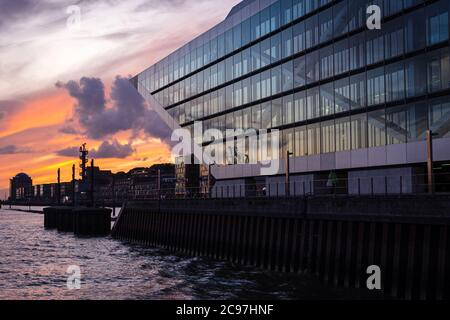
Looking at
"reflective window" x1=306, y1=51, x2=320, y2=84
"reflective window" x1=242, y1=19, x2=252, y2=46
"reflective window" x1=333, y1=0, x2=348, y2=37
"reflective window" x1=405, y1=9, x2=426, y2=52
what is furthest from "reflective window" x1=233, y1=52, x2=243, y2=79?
"reflective window" x1=405, y1=9, x2=426, y2=52

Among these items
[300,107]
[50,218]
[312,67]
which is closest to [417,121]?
[312,67]

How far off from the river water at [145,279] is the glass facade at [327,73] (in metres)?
17.6

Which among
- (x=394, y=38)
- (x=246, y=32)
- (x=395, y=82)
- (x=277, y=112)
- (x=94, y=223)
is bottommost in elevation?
(x=94, y=223)

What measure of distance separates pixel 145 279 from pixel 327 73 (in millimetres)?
26904

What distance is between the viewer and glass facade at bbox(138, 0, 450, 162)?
41719mm

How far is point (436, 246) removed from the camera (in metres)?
22.7

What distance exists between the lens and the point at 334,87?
49.9 meters

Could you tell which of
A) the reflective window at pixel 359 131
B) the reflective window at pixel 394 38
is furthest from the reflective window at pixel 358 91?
the reflective window at pixel 394 38

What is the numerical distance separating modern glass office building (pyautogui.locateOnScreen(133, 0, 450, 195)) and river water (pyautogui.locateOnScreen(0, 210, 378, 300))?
10323 millimetres

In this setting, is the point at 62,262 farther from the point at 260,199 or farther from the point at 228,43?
the point at 228,43

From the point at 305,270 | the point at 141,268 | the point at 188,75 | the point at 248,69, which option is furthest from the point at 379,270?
the point at 188,75

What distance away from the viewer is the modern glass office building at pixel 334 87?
41656 millimetres

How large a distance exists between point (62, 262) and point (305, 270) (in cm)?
2130

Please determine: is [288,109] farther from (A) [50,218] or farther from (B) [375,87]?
(A) [50,218]
